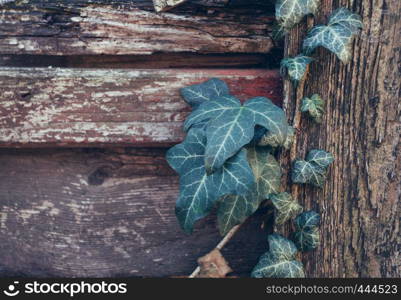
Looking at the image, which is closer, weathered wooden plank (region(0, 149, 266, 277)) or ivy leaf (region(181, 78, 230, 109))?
ivy leaf (region(181, 78, 230, 109))

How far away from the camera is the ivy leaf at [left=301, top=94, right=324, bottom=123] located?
1.10 meters

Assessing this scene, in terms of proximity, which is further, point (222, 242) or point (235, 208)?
point (222, 242)

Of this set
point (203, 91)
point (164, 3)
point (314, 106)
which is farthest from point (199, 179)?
point (164, 3)

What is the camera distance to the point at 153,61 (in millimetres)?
1233

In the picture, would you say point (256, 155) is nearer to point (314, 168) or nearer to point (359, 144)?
point (314, 168)

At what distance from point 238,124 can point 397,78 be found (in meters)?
0.44

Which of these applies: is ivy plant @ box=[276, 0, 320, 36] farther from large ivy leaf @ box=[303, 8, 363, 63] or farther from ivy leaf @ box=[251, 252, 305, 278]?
ivy leaf @ box=[251, 252, 305, 278]

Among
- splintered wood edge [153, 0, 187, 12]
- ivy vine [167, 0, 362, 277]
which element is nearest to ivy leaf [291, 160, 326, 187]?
ivy vine [167, 0, 362, 277]

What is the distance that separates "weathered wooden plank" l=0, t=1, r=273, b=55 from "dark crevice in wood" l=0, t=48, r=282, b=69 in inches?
1.2

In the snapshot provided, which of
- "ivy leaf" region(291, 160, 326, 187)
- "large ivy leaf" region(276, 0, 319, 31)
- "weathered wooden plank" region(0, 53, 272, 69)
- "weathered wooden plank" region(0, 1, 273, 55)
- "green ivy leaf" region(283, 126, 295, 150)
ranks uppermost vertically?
"large ivy leaf" region(276, 0, 319, 31)

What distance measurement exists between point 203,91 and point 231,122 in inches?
6.1

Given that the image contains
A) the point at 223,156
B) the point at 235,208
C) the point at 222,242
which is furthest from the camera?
the point at 222,242

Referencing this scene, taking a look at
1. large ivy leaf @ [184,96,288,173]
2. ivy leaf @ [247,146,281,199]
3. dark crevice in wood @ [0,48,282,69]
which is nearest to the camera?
large ivy leaf @ [184,96,288,173]

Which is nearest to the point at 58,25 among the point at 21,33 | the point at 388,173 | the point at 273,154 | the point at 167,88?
the point at 21,33
